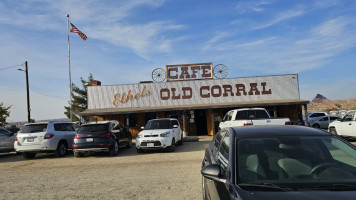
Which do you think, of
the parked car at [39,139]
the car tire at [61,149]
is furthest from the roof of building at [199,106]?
the parked car at [39,139]

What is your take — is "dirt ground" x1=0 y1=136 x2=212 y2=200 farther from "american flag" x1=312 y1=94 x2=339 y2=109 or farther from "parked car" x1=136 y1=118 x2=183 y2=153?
"american flag" x1=312 y1=94 x2=339 y2=109

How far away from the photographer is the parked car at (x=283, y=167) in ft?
8.23

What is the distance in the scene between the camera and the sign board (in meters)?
22.2

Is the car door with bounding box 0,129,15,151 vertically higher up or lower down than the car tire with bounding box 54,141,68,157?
higher up

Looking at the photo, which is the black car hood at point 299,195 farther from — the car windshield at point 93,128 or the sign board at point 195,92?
the sign board at point 195,92

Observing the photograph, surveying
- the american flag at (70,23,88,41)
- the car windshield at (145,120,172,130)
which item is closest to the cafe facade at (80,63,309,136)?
the car windshield at (145,120,172,130)

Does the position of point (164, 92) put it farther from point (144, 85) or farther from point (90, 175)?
point (90, 175)

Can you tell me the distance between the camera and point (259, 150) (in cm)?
329

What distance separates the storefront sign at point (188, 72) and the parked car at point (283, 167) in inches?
787

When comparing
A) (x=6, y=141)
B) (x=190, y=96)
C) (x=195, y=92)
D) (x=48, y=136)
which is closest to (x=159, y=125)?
(x=48, y=136)

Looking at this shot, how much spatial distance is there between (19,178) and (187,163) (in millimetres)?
5389

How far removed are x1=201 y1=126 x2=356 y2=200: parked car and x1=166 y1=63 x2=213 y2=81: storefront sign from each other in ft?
65.6

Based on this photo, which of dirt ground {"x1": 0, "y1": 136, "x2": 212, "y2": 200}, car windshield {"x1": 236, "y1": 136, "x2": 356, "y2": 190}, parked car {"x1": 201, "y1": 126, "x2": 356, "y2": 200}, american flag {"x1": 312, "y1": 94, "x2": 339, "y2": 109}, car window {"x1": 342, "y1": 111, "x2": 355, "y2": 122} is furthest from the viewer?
american flag {"x1": 312, "y1": 94, "x2": 339, "y2": 109}

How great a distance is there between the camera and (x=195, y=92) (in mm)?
22641
